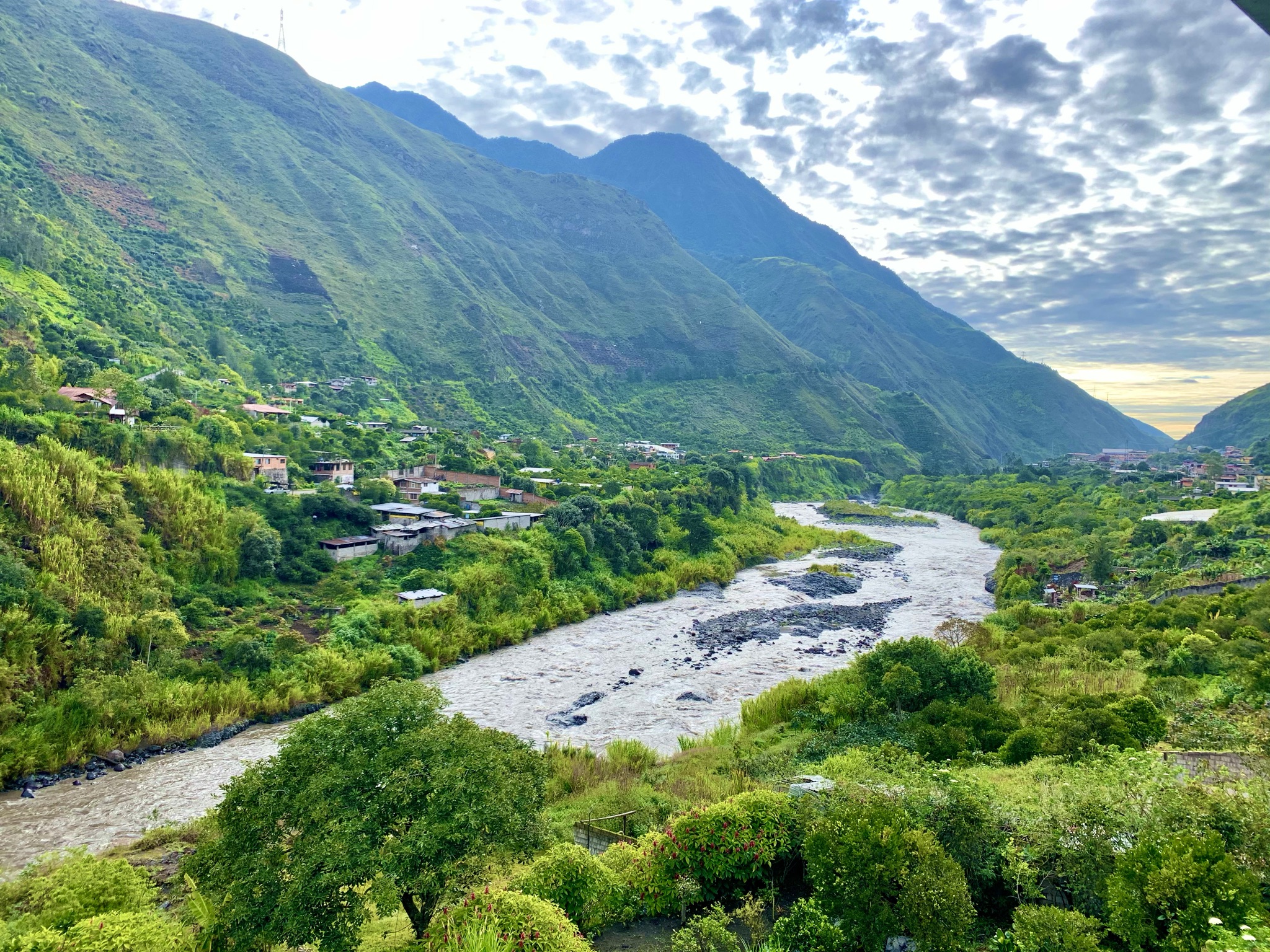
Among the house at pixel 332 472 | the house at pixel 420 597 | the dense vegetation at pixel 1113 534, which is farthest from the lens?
the house at pixel 332 472

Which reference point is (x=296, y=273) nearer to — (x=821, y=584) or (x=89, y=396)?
(x=89, y=396)

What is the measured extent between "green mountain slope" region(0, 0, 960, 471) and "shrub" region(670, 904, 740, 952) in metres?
70.9

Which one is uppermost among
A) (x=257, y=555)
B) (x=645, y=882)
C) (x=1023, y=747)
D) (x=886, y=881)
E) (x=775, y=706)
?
(x=886, y=881)

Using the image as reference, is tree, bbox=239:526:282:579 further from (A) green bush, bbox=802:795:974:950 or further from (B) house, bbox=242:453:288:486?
(A) green bush, bbox=802:795:974:950

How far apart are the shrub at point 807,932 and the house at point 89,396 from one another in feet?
172

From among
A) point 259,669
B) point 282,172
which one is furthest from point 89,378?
point 282,172

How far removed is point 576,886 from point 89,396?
51.2 m

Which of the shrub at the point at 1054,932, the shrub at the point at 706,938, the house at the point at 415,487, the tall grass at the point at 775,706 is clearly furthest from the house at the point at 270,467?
the shrub at the point at 1054,932

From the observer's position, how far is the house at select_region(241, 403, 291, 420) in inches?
2498

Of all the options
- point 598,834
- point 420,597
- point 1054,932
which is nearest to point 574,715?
point 420,597

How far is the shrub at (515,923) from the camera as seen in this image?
9805mm

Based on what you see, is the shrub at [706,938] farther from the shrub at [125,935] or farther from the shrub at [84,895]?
the shrub at [84,895]

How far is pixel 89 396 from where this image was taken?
45.7 metres

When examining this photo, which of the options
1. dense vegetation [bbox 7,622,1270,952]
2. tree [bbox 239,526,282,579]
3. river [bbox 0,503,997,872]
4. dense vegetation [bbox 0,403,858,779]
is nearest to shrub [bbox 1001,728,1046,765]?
dense vegetation [bbox 7,622,1270,952]
